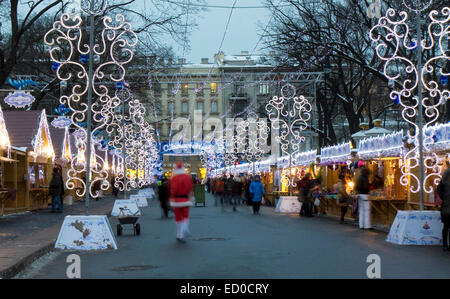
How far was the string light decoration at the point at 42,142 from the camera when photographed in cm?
3190

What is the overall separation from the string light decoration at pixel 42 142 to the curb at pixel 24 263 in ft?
56.0

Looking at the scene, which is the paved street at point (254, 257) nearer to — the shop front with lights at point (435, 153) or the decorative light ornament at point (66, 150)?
the shop front with lights at point (435, 153)

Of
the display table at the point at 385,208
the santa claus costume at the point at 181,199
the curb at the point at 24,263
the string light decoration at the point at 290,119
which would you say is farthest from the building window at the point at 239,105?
the curb at the point at 24,263

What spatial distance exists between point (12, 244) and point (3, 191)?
10249 mm

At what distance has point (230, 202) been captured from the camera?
119 feet

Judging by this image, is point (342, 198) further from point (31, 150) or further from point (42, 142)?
point (42, 142)

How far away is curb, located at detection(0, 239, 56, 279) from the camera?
10609mm

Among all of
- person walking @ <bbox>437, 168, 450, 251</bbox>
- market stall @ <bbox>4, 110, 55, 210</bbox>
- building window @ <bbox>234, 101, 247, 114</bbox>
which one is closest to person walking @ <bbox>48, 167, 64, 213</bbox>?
market stall @ <bbox>4, 110, 55, 210</bbox>

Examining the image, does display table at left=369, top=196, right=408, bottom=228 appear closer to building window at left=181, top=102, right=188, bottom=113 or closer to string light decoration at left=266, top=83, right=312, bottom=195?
string light decoration at left=266, top=83, right=312, bottom=195

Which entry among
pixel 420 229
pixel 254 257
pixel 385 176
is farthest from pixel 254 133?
pixel 254 257

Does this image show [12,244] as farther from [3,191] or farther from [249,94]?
[249,94]

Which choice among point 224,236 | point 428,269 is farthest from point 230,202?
point 428,269

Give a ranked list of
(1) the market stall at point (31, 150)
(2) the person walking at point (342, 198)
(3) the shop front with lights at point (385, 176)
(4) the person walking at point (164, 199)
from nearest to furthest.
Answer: (3) the shop front with lights at point (385, 176) < (2) the person walking at point (342, 198) < (4) the person walking at point (164, 199) < (1) the market stall at point (31, 150)
